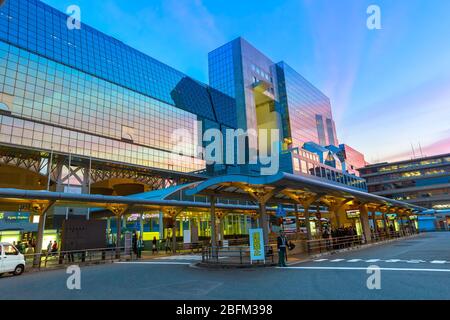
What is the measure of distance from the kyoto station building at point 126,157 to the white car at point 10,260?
2736mm

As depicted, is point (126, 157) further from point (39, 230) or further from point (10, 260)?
point (10, 260)

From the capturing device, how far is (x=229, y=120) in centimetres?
8056

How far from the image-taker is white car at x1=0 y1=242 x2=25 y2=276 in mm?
14211

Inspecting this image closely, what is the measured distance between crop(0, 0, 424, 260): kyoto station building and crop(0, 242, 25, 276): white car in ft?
8.98

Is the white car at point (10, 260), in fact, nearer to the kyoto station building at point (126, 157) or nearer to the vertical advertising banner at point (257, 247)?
the kyoto station building at point (126, 157)

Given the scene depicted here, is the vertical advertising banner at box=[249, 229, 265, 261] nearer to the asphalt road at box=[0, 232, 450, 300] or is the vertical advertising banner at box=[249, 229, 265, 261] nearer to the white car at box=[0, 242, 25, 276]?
the asphalt road at box=[0, 232, 450, 300]

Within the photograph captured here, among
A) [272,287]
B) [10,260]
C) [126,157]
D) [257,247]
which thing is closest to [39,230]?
[10,260]

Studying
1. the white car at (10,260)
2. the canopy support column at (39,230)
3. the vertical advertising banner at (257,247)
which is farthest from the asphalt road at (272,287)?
the canopy support column at (39,230)

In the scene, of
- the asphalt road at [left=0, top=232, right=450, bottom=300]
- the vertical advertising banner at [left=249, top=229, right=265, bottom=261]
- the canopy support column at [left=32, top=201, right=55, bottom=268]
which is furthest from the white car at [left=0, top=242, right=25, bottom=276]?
the vertical advertising banner at [left=249, top=229, right=265, bottom=261]

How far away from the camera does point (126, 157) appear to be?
169ft

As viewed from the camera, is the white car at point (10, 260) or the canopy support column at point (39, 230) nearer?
the white car at point (10, 260)

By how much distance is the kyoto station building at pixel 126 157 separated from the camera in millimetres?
22922
